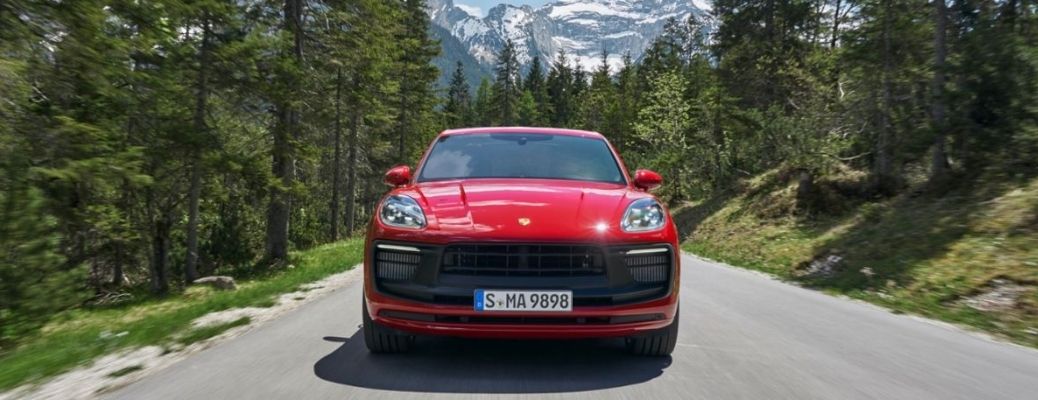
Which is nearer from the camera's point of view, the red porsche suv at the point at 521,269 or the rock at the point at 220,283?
the red porsche suv at the point at 521,269

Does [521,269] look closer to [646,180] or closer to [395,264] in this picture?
[395,264]

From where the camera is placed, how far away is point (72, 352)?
467 cm

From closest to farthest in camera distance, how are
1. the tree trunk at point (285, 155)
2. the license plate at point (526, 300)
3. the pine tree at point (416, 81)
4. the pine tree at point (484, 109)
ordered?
1. the license plate at point (526, 300)
2. the tree trunk at point (285, 155)
3. the pine tree at point (416, 81)
4. the pine tree at point (484, 109)

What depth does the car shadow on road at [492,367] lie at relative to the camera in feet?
11.8

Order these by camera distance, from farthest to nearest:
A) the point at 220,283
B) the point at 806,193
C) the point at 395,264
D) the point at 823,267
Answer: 1. the point at 806,193
2. the point at 220,283
3. the point at 823,267
4. the point at 395,264

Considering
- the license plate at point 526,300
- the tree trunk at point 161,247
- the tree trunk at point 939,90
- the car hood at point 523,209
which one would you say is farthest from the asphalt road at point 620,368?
the tree trunk at point 161,247

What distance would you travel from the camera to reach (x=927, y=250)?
9.88 m

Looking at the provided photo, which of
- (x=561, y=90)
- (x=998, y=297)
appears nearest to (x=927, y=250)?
(x=998, y=297)

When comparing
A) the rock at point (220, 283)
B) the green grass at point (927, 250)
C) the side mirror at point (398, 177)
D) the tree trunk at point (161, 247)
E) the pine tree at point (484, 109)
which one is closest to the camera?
the side mirror at point (398, 177)

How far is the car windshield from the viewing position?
511 centimetres

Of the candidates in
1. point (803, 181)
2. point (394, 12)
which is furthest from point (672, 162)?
point (394, 12)

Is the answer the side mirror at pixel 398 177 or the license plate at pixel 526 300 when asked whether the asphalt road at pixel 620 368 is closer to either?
the license plate at pixel 526 300

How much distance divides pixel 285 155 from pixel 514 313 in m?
13.9

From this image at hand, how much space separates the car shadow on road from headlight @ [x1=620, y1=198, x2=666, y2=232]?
85 cm
